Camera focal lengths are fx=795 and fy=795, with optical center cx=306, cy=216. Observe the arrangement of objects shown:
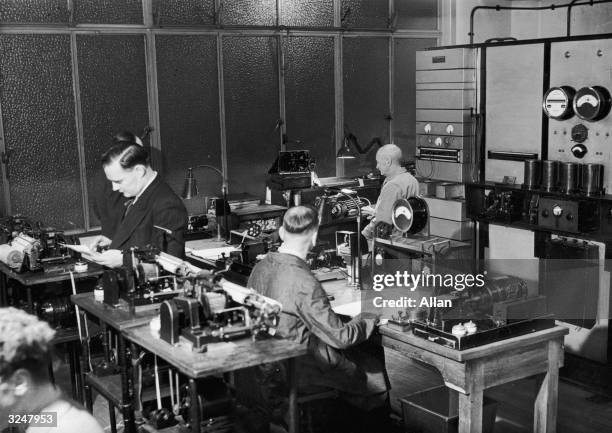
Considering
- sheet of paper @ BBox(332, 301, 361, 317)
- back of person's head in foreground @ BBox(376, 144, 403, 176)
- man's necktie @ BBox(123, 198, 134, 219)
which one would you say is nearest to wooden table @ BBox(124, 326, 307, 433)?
sheet of paper @ BBox(332, 301, 361, 317)

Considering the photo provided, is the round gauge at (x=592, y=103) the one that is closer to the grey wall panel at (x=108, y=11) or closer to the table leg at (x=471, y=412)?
the table leg at (x=471, y=412)

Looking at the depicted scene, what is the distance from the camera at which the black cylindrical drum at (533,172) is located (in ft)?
19.2

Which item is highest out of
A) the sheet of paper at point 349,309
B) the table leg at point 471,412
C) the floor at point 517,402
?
the sheet of paper at point 349,309

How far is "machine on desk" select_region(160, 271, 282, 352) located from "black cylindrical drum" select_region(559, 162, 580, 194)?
312cm

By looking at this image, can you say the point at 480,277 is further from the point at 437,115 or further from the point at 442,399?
the point at 437,115

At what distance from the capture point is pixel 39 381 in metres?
2.11

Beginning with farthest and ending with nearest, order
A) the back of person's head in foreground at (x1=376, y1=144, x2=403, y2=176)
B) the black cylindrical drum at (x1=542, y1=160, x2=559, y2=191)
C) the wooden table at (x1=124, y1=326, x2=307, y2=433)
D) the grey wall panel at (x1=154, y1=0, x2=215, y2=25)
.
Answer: the grey wall panel at (x1=154, y1=0, x2=215, y2=25)
the back of person's head in foreground at (x1=376, y1=144, x2=403, y2=176)
the black cylindrical drum at (x1=542, y1=160, x2=559, y2=191)
the wooden table at (x1=124, y1=326, x2=307, y2=433)

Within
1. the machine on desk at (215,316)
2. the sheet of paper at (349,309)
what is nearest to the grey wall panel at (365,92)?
the sheet of paper at (349,309)

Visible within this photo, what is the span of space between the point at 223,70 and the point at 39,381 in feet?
16.8

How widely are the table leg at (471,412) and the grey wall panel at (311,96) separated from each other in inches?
170

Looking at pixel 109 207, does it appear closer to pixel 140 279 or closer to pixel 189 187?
pixel 189 187

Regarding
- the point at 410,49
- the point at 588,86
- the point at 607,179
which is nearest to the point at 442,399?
the point at 607,179

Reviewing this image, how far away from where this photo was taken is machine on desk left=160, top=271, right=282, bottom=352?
10.4 ft

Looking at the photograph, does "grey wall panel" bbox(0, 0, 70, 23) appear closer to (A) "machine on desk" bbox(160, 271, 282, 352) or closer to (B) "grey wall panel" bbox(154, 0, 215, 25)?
(B) "grey wall panel" bbox(154, 0, 215, 25)
